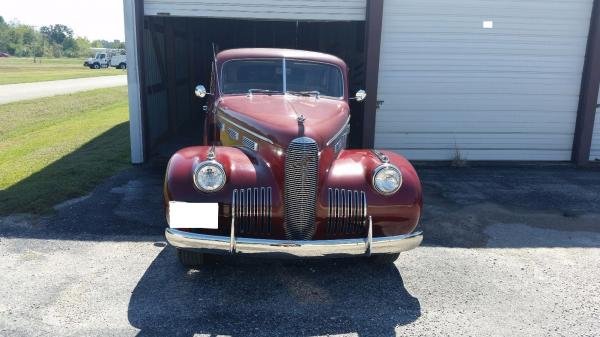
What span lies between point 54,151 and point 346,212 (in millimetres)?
6898

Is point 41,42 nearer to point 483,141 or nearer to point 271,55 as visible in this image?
point 483,141

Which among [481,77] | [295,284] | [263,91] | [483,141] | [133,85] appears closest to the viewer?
[295,284]

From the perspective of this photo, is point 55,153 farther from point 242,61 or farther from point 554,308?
point 554,308

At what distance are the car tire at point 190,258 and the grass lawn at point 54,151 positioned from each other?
94.8 inches

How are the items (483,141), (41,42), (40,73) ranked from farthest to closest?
(41,42) → (40,73) → (483,141)

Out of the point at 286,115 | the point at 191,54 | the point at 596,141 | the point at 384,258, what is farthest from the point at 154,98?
the point at 596,141

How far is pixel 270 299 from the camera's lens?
3.76 meters

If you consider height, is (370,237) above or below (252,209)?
below

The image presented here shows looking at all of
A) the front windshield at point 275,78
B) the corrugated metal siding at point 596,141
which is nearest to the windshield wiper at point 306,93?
the front windshield at point 275,78

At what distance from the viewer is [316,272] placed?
426cm

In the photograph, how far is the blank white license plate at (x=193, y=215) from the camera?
359cm

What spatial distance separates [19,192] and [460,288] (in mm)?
5384

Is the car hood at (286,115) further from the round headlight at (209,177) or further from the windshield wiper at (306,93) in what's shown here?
the round headlight at (209,177)

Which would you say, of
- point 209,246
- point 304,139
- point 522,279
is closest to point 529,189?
point 522,279
